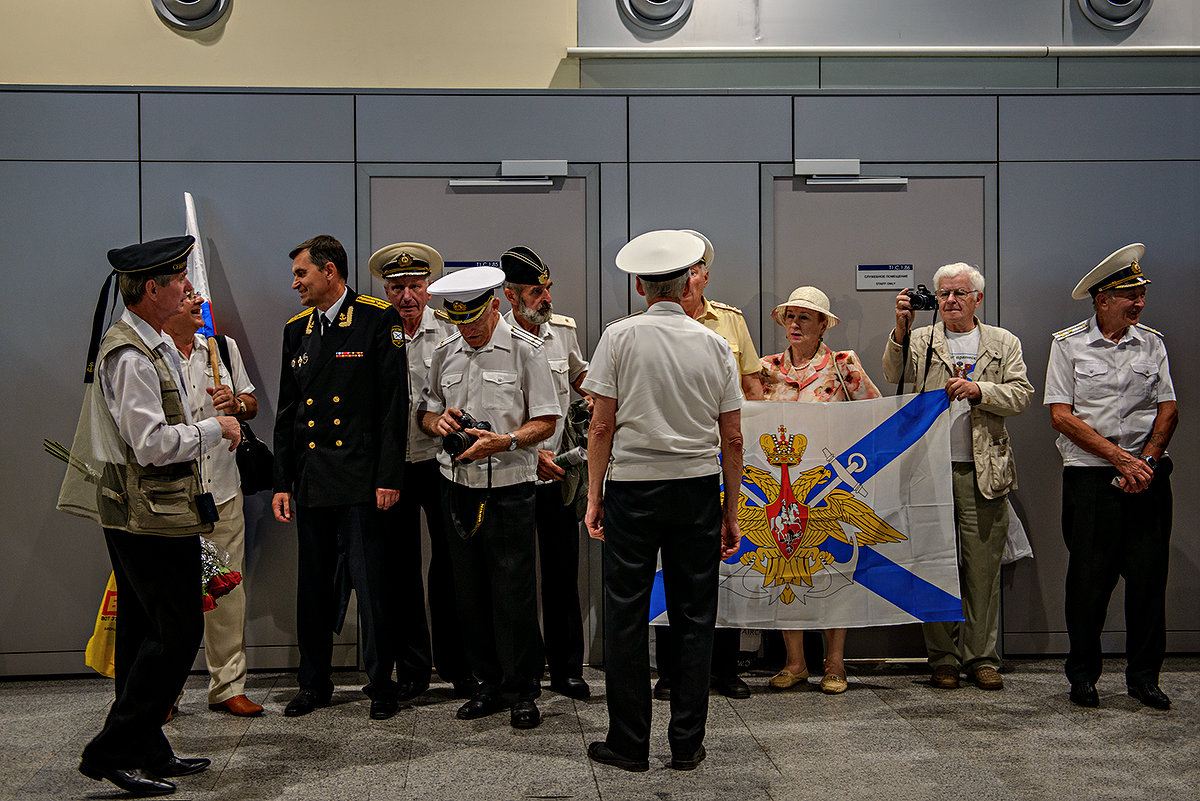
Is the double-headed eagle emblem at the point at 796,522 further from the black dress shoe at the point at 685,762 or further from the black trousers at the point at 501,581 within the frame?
the black dress shoe at the point at 685,762

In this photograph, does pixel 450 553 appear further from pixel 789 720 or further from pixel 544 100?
pixel 544 100

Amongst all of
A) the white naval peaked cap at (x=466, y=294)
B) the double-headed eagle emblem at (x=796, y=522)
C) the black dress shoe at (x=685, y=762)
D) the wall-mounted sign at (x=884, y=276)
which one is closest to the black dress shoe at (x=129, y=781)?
the black dress shoe at (x=685, y=762)

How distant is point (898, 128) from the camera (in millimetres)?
5207

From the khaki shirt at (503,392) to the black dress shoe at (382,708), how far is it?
3.26ft

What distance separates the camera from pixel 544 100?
5.11 meters

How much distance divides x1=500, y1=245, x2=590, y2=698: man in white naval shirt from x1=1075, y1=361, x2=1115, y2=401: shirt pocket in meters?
2.21

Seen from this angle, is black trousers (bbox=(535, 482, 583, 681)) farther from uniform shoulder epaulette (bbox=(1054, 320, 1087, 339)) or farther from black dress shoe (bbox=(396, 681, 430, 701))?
uniform shoulder epaulette (bbox=(1054, 320, 1087, 339))

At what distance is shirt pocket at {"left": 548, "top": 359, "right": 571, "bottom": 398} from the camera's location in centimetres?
448

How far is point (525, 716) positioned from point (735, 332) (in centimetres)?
192

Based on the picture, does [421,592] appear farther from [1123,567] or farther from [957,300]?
[1123,567]

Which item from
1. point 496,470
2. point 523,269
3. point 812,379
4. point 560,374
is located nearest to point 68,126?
point 523,269

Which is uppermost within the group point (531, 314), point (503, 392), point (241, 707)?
point (531, 314)

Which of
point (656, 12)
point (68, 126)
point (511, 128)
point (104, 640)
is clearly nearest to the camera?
point (104, 640)

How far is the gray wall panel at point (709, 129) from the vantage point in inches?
202
